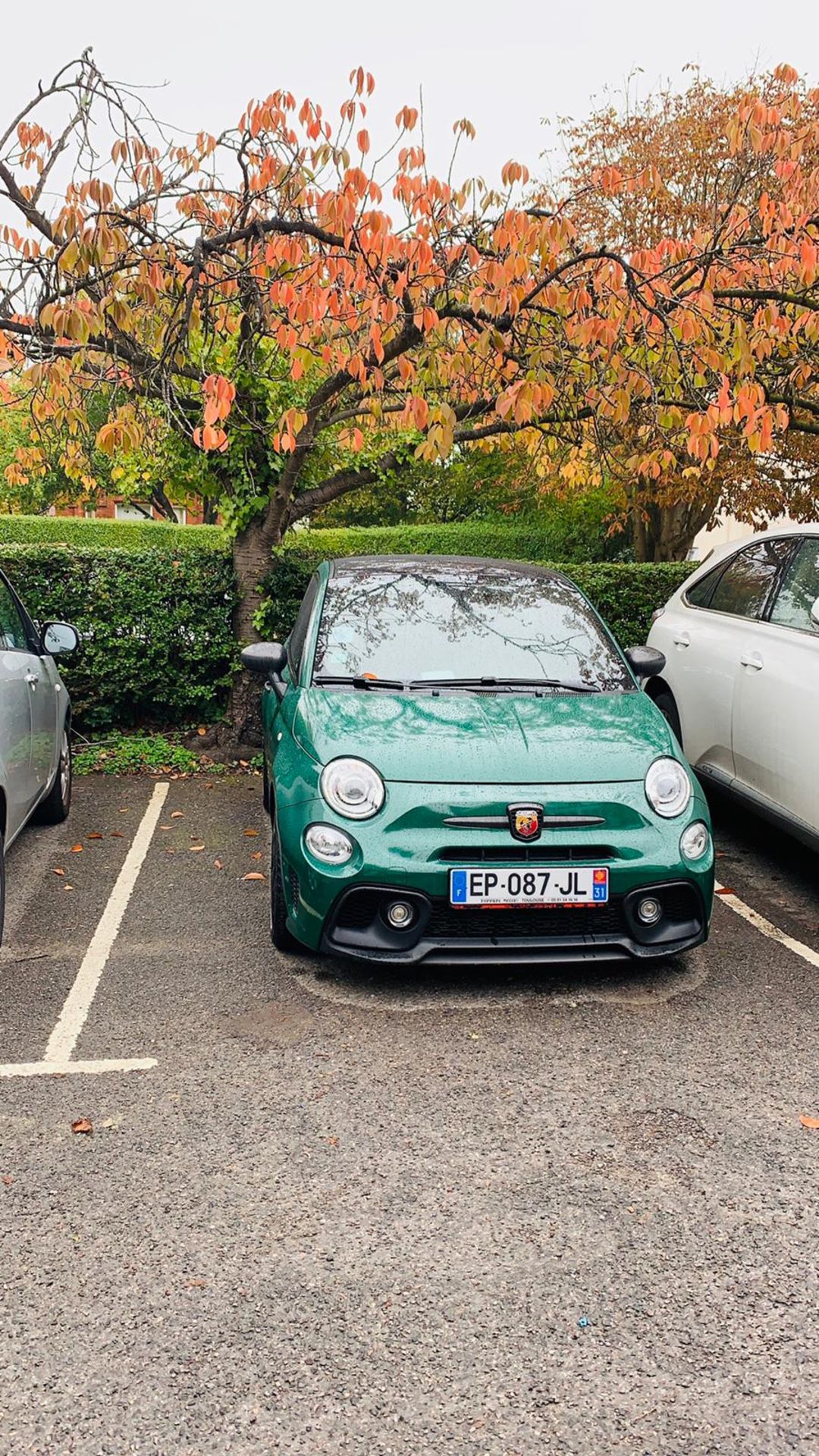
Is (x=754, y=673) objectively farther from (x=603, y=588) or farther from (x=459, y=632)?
(x=603, y=588)

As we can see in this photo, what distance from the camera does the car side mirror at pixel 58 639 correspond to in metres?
6.12

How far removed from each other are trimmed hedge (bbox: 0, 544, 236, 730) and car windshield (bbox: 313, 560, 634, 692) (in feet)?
9.86

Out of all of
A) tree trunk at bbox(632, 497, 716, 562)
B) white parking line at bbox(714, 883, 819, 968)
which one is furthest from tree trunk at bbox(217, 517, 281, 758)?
tree trunk at bbox(632, 497, 716, 562)

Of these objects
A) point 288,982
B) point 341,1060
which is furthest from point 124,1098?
point 288,982

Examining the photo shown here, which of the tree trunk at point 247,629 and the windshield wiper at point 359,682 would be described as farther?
the tree trunk at point 247,629

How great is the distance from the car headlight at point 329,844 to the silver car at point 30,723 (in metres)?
1.22

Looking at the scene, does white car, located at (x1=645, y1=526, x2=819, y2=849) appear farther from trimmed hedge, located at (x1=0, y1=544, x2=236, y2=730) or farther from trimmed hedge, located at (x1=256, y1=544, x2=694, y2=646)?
trimmed hedge, located at (x1=0, y1=544, x2=236, y2=730)

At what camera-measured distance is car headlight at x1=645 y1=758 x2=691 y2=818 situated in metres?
4.17

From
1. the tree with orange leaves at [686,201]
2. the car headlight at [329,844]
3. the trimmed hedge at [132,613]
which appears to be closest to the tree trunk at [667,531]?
the tree with orange leaves at [686,201]

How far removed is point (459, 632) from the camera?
16.6 feet

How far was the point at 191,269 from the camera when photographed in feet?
18.1

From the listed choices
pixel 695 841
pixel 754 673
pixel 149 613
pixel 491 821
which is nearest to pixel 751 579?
pixel 754 673

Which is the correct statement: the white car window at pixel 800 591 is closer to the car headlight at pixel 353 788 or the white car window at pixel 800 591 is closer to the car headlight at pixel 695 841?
the car headlight at pixel 695 841

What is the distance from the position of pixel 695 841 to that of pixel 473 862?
33.4 inches
